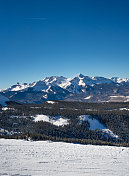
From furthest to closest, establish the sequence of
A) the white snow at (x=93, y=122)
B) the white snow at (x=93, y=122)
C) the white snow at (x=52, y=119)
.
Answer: the white snow at (x=93, y=122)
the white snow at (x=52, y=119)
the white snow at (x=93, y=122)

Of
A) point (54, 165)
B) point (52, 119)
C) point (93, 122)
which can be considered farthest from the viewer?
point (93, 122)

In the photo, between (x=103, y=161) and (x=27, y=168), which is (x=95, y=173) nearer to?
(x=103, y=161)

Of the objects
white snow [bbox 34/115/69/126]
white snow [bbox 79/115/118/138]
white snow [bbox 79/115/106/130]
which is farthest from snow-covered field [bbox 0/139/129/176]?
white snow [bbox 79/115/106/130]

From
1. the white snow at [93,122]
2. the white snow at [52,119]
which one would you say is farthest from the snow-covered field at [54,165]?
the white snow at [93,122]

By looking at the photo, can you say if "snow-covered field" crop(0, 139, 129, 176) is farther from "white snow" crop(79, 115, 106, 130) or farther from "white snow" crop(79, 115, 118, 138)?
"white snow" crop(79, 115, 106, 130)

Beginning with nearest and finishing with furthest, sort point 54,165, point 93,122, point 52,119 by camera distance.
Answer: point 54,165 < point 52,119 < point 93,122

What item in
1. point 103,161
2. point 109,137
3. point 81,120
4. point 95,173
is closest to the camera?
point 95,173

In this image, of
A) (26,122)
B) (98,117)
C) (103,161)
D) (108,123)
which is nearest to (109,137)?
(108,123)

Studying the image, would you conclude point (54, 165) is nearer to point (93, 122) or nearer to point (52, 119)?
point (52, 119)

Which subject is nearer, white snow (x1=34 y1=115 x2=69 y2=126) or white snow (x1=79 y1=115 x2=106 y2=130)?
white snow (x1=34 y1=115 x2=69 y2=126)

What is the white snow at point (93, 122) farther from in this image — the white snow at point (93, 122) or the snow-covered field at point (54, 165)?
the snow-covered field at point (54, 165)

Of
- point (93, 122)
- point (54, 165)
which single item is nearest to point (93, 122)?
point (93, 122)
